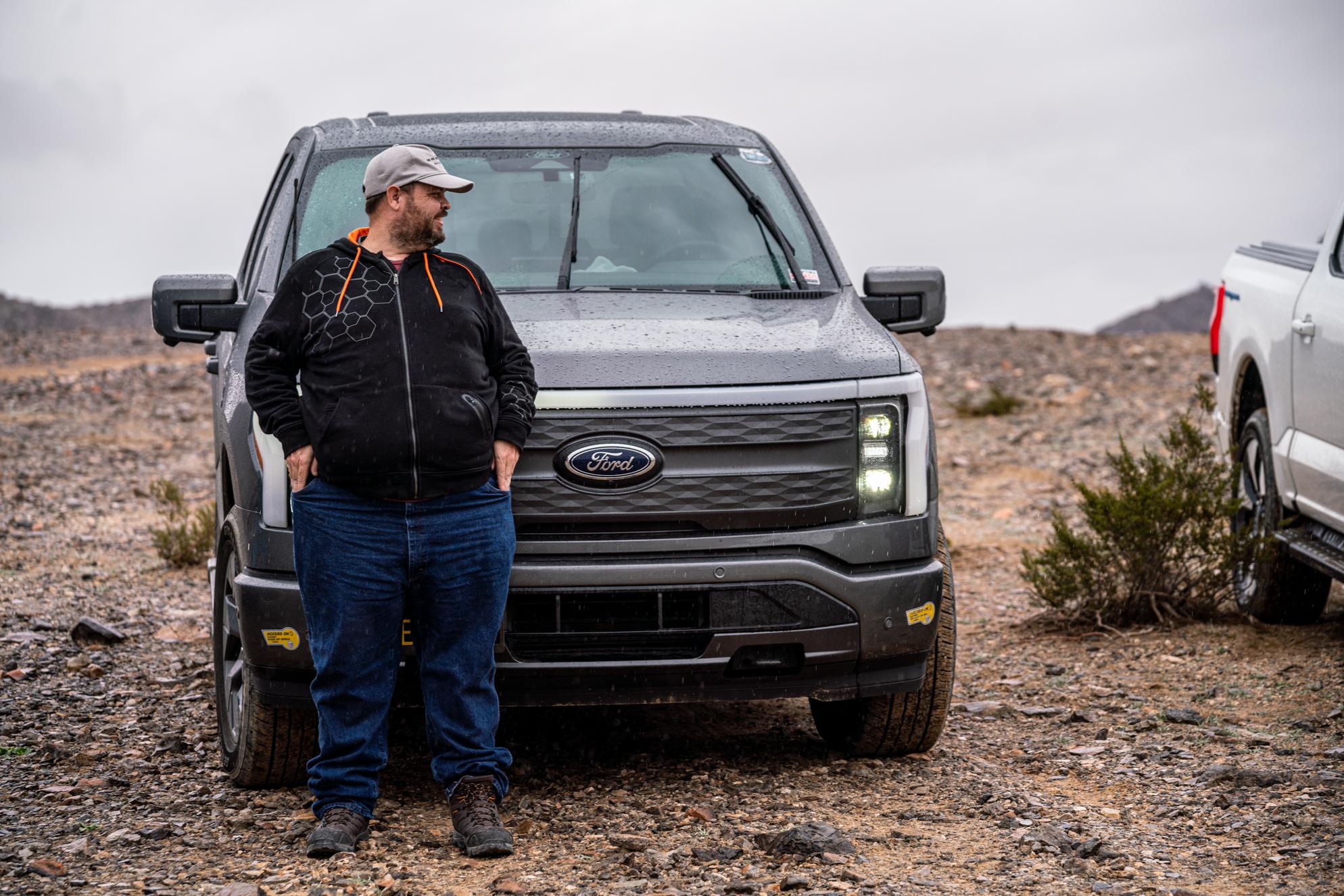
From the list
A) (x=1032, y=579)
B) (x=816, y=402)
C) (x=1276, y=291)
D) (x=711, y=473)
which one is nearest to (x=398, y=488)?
(x=711, y=473)

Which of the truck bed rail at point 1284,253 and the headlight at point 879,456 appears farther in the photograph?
the truck bed rail at point 1284,253

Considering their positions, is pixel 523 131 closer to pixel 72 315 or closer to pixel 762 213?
pixel 762 213

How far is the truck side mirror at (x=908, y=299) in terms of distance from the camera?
5312 millimetres

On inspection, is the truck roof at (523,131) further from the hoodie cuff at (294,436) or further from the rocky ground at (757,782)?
the rocky ground at (757,782)

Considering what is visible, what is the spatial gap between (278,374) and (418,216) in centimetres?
59

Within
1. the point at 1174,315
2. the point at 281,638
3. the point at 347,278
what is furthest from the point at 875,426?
the point at 1174,315

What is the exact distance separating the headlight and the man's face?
4.46 feet

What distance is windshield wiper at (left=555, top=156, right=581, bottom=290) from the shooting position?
5.25 m

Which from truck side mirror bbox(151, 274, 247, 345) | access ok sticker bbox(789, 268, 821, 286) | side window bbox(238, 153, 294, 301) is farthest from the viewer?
side window bbox(238, 153, 294, 301)

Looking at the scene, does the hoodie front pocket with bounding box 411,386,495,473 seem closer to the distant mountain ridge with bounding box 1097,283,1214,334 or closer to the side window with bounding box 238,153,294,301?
the side window with bounding box 238,153,294,301

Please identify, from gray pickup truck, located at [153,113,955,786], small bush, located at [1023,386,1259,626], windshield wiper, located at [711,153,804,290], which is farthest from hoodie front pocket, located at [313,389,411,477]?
small bush, located at [1023,386,1259,626]

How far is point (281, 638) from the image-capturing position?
170 inches

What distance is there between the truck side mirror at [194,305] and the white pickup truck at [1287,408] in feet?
14.3

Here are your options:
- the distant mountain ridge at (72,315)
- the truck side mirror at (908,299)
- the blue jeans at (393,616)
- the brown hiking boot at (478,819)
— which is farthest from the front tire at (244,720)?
the distant mountain ridge at (72,315)
